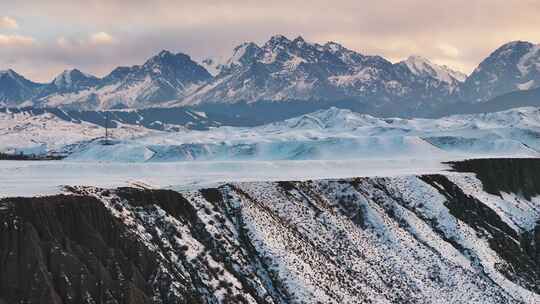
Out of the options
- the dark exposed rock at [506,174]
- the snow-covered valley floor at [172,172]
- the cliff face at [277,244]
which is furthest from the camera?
the dark exposed rock at [506,174]

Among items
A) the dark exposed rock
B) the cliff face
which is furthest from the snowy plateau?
the dark exposed rock

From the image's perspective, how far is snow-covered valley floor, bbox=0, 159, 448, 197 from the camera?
80.6 metres

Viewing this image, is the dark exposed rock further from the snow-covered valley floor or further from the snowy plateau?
the snow-covered valley floor

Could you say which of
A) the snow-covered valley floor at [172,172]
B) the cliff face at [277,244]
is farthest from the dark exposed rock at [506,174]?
the cliff face at [277,244]

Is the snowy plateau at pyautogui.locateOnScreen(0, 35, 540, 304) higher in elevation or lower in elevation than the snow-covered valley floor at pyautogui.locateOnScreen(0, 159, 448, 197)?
lower

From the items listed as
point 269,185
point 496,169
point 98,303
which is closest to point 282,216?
point 269,185

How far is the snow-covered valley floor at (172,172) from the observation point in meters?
80.6

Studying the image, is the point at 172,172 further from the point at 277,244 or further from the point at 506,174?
the point at 506,174

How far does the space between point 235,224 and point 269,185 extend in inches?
530

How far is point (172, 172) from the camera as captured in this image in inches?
4168

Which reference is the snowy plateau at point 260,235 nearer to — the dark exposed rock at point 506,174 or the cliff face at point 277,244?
the cliff face at point 277,244

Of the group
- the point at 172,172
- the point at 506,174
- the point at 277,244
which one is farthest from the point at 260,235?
the point at 506,174

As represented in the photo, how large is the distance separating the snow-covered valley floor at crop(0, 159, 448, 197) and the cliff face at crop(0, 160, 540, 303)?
5967mm

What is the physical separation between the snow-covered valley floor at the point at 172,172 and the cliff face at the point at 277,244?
597cm
